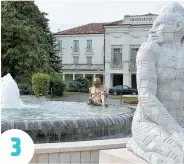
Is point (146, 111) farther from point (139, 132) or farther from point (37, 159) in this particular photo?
point (37, 159)

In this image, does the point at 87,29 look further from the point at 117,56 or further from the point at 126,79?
the point at 126,79

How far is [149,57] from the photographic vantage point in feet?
15.4

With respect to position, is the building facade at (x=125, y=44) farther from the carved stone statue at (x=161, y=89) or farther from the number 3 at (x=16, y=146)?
the number 3 at (x=16, y=146)

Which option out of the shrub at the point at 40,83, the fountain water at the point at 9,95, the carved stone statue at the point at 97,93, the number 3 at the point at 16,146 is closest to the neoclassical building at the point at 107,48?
the shrub at the point at 40,83

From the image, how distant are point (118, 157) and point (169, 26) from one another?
1.69 metres

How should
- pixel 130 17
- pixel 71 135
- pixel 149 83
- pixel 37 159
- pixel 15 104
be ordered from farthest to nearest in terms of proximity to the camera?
pixel 130 17, pixel 15 104, pixel 71 135, pixel 37 159, pixel 149 83

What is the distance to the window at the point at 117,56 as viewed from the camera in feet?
143

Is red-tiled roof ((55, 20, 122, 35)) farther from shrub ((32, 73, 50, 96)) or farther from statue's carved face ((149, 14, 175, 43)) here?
statue's carved face ((149, 14, 175, 43))

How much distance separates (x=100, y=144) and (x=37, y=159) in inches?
35.1

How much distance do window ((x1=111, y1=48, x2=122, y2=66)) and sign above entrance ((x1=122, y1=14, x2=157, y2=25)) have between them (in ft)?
10.2

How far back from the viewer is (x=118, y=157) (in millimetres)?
4891

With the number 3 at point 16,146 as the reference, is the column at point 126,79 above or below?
below

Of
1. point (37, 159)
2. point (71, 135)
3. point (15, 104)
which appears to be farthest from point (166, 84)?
point (15, 104)

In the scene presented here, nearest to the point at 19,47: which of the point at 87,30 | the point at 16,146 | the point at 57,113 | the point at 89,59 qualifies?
the point at 57,113
